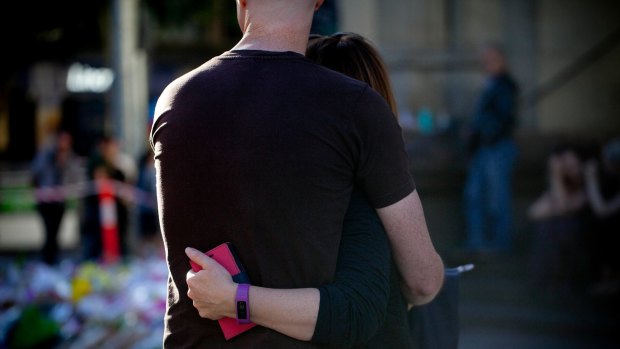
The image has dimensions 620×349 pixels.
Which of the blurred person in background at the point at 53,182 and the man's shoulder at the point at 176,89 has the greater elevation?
the man's shoulder at the point at 176,89

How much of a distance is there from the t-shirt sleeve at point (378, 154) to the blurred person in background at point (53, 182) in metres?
11.5

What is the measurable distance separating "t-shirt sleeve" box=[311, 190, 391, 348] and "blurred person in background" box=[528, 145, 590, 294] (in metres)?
6.61

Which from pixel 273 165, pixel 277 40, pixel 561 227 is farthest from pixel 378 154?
pixel 561 227

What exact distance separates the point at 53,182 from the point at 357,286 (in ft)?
38.7

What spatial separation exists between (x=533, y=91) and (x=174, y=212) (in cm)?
1006

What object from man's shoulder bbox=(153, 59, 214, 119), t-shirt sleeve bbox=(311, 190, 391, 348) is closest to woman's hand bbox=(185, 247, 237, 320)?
t-shirt sleeve bbox=(311, 190, 391, 348)

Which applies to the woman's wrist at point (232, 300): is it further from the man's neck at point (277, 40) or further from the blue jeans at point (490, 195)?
the blue jeans at point (490, 195)

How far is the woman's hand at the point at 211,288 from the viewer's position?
2.06 meters

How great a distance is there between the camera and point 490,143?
9617 mm

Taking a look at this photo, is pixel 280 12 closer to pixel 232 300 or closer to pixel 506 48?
pixel 232 300

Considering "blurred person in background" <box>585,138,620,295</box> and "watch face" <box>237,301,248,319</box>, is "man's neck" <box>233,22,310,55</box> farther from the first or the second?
"blurred person in background" <box>585,138,620,295</box>

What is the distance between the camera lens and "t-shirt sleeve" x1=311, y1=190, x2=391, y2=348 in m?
2.07

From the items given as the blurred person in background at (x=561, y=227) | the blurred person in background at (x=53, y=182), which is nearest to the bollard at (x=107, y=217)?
the blurred person in background at (x=53, y=182)

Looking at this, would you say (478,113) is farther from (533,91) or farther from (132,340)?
(132,340)
